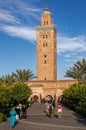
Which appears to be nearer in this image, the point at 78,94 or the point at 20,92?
the point at 78,94

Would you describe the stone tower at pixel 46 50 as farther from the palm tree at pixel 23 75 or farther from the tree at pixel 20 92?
the tree at pixel 20 92

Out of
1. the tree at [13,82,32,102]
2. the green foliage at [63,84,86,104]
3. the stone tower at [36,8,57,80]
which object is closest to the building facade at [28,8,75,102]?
the stone tower at [36,8,57,80]

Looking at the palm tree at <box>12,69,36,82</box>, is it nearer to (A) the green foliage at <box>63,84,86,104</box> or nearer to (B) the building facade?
(B) the building facade

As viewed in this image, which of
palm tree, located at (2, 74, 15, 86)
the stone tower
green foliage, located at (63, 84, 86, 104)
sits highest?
the stone tower

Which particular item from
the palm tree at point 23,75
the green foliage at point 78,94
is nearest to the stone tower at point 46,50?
the palm tree at point 23,75

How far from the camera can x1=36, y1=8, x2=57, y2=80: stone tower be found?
66169 mm

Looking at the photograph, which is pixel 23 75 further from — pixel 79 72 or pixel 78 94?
pixel 78 94

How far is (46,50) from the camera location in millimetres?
67562

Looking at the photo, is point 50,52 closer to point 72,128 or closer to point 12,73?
point 12,73

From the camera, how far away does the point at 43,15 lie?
231ft

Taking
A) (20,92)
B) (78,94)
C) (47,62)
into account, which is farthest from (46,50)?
(78,94)

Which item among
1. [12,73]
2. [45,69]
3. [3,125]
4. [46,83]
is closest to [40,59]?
[45,69]

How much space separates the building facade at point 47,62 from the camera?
6209 cm

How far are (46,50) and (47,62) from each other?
2.57 metres
